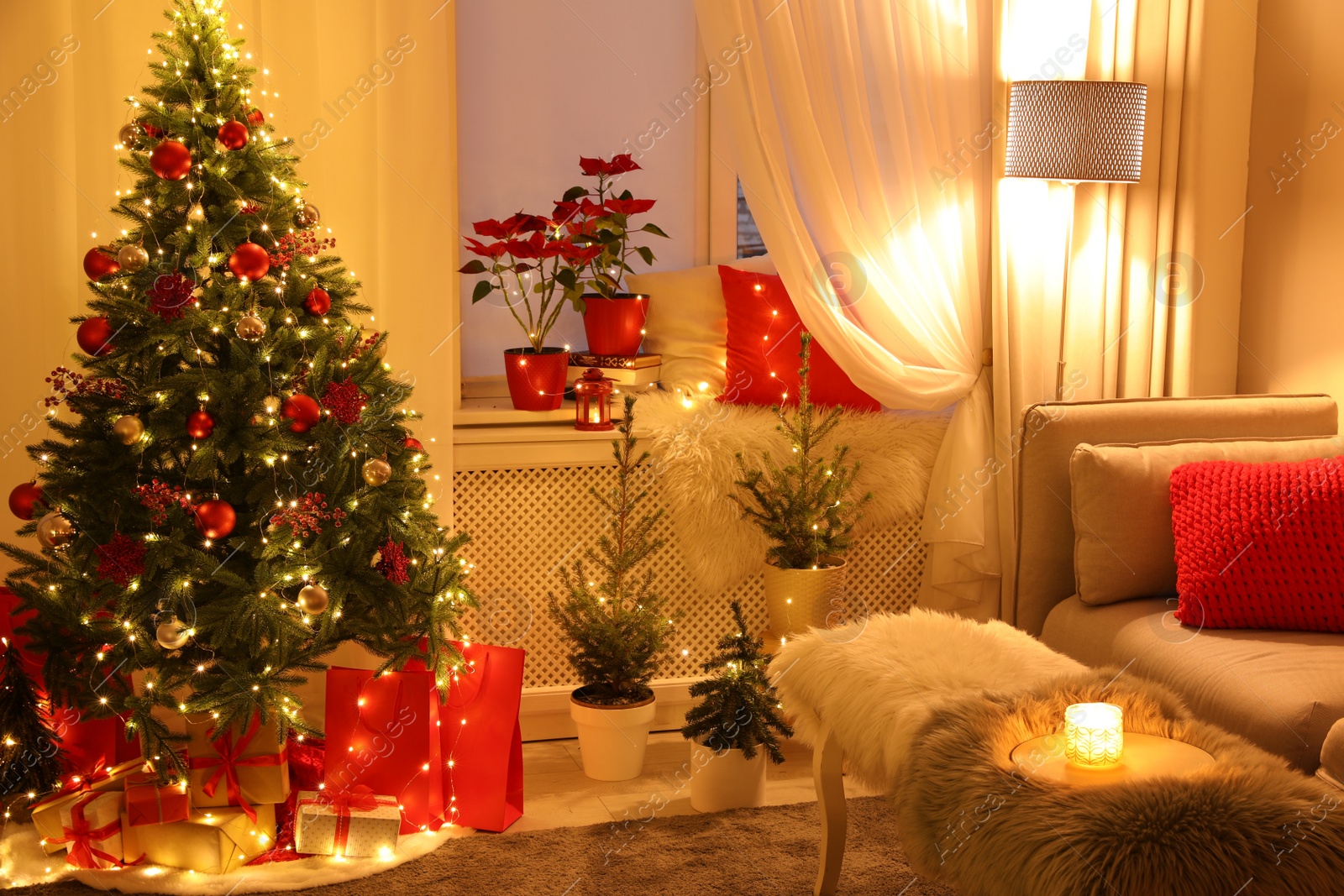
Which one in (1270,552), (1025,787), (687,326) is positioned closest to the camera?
(1025,787)

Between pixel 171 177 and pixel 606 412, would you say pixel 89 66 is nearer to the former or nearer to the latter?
pixel 171 177

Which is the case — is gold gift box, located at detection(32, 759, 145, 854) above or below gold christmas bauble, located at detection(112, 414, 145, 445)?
below

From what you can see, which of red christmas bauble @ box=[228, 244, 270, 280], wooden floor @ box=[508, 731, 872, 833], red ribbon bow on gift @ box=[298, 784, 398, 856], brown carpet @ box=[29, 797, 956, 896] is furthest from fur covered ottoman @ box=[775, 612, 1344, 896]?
red christmas bauble @ box=[228, 244, 270, 280]

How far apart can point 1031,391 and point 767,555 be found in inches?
33.6

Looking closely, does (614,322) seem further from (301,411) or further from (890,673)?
(890,673)

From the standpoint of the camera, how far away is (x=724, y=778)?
8.29 ft

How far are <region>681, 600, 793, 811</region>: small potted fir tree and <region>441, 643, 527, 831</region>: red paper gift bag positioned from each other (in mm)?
394

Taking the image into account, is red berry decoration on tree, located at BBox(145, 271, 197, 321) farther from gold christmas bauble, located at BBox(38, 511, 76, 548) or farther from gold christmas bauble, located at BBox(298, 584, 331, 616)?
gold christmas bauble, located at BBox(298, 584, 331, 616)

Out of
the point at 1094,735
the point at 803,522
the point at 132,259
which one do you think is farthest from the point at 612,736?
the point at 132,259

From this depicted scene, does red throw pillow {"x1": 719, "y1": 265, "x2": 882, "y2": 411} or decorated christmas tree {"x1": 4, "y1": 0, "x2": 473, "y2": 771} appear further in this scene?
red throw pillow {"x1": 719, "y1": 265, "x2": 882, "y2": 411}

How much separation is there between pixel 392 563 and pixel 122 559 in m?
0.49

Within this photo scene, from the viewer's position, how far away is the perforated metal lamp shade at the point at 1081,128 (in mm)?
2658

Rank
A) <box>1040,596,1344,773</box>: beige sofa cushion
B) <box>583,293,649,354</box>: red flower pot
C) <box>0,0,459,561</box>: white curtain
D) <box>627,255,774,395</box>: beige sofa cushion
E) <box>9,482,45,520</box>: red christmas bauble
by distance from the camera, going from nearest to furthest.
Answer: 1. <box>1040,596,1344,773</box>: beige sofa cushion
2. <box>9,482,45,520</box>: red christmas bauble
3. <box>0,0,459,561</box>: white curtain
4. <box>583,293,649,354</box>: red flower pot
5. <box>627,255,774,395</box>: beige sofa cushion

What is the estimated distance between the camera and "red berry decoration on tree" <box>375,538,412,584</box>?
2.27 m
